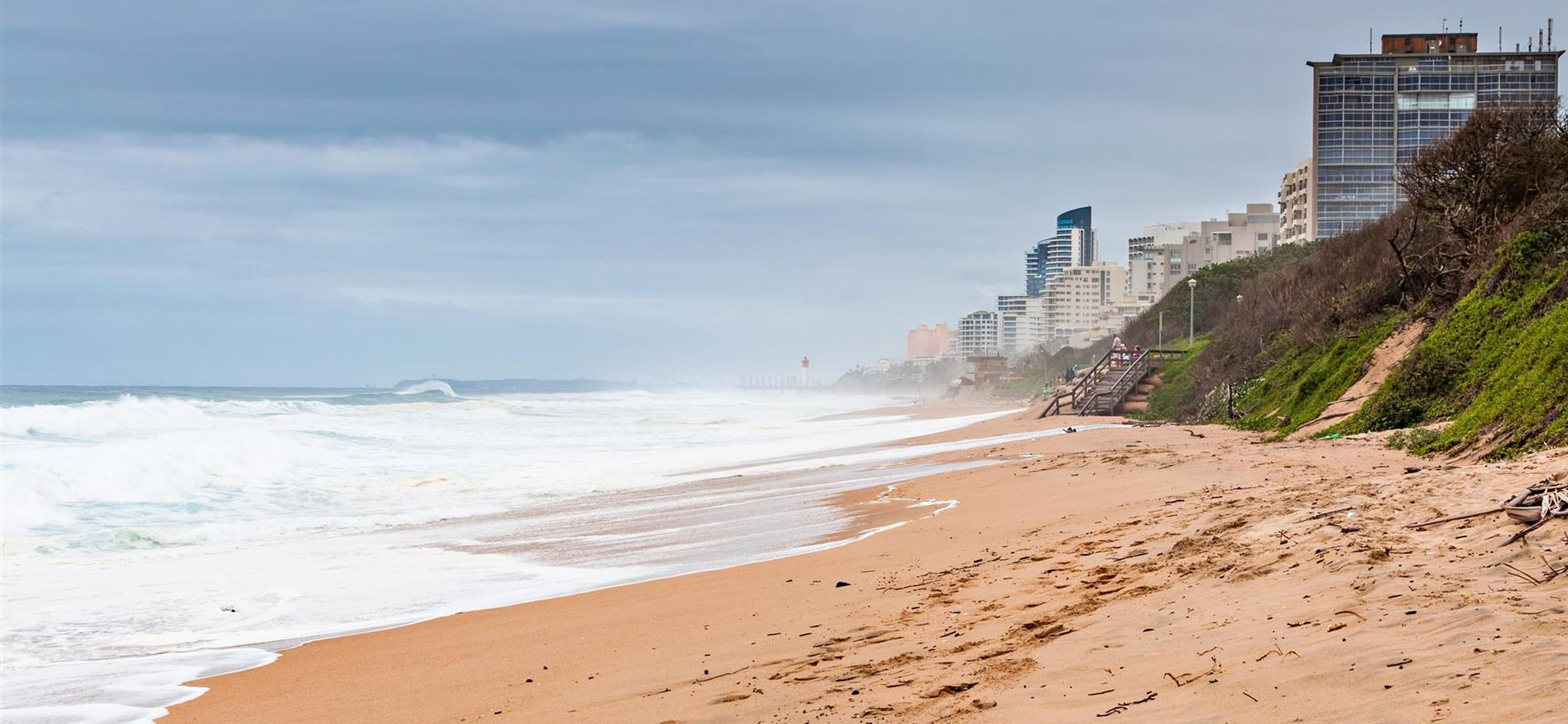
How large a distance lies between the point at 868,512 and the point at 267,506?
1089 cm


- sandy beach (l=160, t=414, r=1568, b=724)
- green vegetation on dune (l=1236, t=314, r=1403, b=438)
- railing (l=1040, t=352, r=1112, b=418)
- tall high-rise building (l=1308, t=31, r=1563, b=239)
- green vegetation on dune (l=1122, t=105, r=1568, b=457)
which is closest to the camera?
sandy beach (l=160, t=414, r=1568, b=724)

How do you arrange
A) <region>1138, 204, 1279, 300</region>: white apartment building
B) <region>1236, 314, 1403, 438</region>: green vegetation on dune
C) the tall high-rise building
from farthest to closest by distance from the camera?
<region>1138, 204, 1279, 300</region>: white apartment building, the tall high-rise building, <region>1236, 314, 1403, 438</region>: green vegetation on dune

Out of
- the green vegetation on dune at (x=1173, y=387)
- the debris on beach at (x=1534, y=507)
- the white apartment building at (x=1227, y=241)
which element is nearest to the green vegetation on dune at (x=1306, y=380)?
the green vegetation on dune at (x=1173, y=387)

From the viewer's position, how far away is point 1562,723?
11.3 feet

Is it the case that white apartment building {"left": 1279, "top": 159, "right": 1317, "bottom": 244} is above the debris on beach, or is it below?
above

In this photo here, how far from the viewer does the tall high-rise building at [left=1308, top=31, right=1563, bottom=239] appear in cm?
10200

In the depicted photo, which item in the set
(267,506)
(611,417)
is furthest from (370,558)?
(611,417)

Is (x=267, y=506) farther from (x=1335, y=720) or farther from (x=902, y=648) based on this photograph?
(x=1335, y=720)

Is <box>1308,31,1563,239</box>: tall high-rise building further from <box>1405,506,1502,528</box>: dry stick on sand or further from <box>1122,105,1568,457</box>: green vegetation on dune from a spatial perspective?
<box>1405,506,1502,528</box>: dry stick on sand

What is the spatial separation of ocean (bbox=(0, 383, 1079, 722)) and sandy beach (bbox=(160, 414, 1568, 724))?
3.44 feet

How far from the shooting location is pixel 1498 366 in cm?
1434

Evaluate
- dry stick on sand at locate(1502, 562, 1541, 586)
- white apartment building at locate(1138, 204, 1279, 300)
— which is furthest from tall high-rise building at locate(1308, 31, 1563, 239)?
dry stick on sand at locate(1502, 562, 1541, 586)

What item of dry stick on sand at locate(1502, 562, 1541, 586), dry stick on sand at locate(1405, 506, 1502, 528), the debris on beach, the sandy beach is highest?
the debris on beach

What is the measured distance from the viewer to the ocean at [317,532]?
898 centimetres
